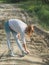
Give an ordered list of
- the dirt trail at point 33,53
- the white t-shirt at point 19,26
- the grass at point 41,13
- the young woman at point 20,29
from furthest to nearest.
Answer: the grass at point 41,13 → the dirt trail at point 33,53 → the white t-shirt at point 19,26 → the young woman at point 20,29

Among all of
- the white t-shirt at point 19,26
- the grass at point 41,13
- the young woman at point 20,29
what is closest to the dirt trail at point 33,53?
the young woman at point 20,29

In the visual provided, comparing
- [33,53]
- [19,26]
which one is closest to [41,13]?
[33,53]

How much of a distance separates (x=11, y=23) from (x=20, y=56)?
1138 mm

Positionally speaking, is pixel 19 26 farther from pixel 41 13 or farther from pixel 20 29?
pixel 41 13

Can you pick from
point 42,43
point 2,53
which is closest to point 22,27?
point 2,53

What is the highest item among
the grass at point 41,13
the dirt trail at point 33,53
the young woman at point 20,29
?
the young woman at point 20,29

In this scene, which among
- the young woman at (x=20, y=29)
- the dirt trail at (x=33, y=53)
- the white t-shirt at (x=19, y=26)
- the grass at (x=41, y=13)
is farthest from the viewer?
the grass at (x=41, y=13)

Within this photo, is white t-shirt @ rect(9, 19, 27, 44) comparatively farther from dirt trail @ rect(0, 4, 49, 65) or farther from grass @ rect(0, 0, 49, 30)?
grass @ rect(0, 0, 49, 30)

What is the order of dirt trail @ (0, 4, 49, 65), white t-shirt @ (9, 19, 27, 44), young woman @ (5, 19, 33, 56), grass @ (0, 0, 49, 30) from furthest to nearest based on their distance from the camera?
grass @ (0, 0, 49, 30), dirt trail @ (0, 4, 49, 65), white t-shirt @ (9, 19, 27, 44), young woman @ (5, 19, 33, 56)

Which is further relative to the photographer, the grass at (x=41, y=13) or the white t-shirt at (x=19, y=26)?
the grass at (x=41, y=13)

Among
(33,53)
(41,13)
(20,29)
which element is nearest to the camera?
(20,29)

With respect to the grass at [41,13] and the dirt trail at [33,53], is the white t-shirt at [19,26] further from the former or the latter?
the grass at [41,13]

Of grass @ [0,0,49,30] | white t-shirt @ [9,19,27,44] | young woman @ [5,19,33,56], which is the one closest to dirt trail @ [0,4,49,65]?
young woman @ [5,19,33,56]

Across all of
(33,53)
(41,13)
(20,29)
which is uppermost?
(20,29)
